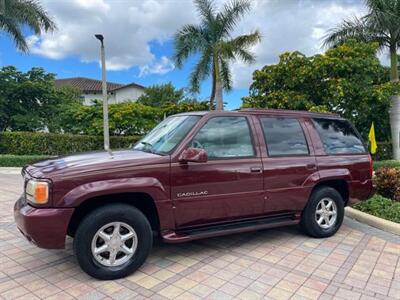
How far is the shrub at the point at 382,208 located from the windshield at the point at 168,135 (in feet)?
11.9

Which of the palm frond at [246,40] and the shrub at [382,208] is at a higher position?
the palm frond at [246,40]

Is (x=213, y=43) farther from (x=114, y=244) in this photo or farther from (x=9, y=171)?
(x=114, y=244)

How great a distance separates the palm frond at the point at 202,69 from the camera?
58.3 ft

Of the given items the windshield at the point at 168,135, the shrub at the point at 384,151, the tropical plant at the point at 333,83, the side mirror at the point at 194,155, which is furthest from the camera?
the shrub at the point at 384,151

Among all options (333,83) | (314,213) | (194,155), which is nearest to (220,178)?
(194,155)

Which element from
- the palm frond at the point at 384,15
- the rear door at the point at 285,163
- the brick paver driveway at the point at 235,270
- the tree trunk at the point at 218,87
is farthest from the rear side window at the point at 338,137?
the tree trunk at the point at 218,87

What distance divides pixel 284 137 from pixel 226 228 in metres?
1.48

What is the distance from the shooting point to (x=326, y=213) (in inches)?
201

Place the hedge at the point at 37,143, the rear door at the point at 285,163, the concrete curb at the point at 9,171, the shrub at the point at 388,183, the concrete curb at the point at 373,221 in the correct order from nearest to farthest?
the rear door at the point at 285,163 < the concrete curb at the point at 373,221 < the shrub at the point at 388,183 < the concrete curb at the point at 9,171 < the hedge at the point at 37,143

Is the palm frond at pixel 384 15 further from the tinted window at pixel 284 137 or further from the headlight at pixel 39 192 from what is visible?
the headlight at pixel 39 192

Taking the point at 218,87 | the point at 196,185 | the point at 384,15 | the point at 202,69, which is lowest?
the point at 196,185

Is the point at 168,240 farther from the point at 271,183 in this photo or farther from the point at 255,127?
the point at 255,127

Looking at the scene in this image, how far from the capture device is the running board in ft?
13.1

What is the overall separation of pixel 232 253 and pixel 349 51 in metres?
11.7
